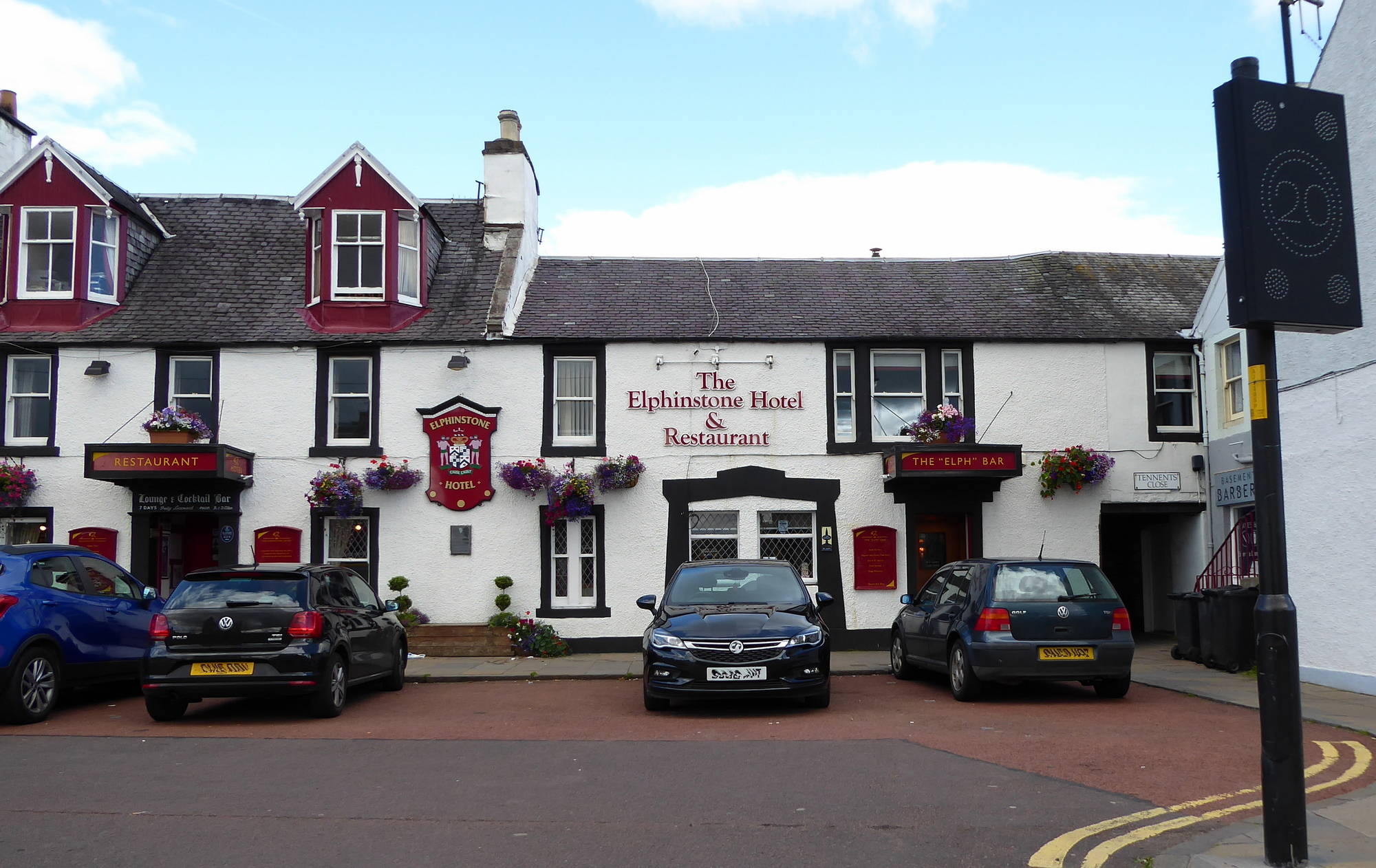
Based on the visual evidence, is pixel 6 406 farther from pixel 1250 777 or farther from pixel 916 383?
pixel 1250 777

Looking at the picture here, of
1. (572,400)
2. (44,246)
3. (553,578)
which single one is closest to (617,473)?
(572,400)

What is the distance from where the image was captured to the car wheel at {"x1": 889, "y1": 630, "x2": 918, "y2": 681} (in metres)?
14.6

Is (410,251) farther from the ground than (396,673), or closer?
farther from the ground

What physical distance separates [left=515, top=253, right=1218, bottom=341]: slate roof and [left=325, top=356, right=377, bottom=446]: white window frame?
8.68ft

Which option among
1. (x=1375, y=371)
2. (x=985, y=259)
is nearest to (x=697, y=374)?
(x=985, y=259)

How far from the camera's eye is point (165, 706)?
11.5m

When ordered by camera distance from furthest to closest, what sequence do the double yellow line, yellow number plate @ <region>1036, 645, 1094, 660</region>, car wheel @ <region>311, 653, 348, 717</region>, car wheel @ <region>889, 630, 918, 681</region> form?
car wheel @ <region>889, 630, 918, 681</region>
yellow number plate @ <region>1036, 645, 1094, 660</region>
car wheel @ <region>311, 653, 348, 717</region>
the double yellow line

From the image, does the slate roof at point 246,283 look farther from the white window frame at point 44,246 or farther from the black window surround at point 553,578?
the black window surround at point 553,578

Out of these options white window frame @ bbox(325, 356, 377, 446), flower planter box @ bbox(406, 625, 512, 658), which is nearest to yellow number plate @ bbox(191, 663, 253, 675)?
Answer: flower planter box @ bbox(406, 625, 512, 658)

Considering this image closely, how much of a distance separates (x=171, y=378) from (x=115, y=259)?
96.7 inches

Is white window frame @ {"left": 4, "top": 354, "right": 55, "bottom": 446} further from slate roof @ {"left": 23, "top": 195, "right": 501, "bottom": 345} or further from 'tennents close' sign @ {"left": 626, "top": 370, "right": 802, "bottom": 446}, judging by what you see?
'tennents close' sign @ {"left": 626, "top": 370, "right": 802, "bottom": 446}

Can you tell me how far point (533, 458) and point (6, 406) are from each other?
852 cm

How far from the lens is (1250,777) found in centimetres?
820

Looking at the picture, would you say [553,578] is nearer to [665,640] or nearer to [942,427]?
[942,427]
